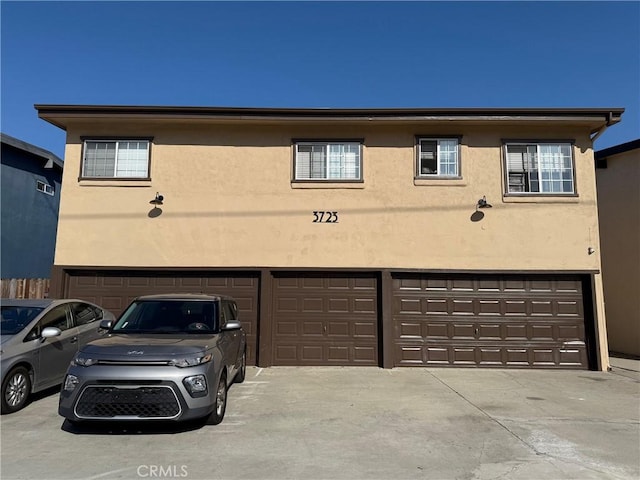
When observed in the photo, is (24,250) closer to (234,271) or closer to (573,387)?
(234,271)

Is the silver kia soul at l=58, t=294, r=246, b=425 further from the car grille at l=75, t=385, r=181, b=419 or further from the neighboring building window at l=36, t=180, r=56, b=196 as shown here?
the neighboring building window at l=36, t=180, r=56, b=196

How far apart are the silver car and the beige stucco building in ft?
46.6

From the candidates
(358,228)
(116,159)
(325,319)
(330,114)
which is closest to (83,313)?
(116,159)

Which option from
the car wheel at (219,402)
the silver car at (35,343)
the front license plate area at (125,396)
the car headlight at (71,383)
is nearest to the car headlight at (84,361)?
the car headlight at (71,383)

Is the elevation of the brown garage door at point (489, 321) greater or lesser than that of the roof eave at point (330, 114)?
lesser

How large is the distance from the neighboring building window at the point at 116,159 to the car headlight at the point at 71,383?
22.9ft

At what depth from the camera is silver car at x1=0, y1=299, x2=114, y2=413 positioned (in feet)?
20.7

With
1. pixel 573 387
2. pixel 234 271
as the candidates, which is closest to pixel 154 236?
pixel 234 271

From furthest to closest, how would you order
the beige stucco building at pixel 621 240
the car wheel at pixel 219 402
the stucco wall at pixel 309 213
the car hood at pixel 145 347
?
the beige stucco building at pixel 621 240, the stucco wall at pixel 309 213, the car wheel at pixel 219 402, the car hood at pixel 145 347

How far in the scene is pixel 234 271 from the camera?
11.1 m

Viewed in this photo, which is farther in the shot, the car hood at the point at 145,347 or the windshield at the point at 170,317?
the windshield at the point at 170,317

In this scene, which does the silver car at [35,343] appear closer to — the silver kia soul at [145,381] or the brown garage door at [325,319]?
the silver kia soul at [145,381]

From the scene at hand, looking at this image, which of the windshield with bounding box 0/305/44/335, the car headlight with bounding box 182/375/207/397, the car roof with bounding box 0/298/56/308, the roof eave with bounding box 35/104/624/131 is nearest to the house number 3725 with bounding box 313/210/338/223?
the roof eave with bounding box 35/104/624/131

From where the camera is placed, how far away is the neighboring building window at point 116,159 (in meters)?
11.4
